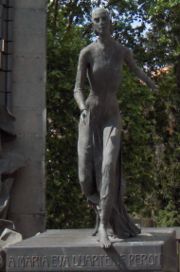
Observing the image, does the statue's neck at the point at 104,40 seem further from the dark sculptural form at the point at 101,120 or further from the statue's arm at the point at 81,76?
the statue's arm at the point at 81,76

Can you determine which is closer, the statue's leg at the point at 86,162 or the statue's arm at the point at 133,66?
the statue's leg at the point at 86,162

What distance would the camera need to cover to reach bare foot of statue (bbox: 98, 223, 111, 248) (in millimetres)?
8664

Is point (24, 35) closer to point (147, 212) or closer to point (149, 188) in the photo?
point (149, 188)

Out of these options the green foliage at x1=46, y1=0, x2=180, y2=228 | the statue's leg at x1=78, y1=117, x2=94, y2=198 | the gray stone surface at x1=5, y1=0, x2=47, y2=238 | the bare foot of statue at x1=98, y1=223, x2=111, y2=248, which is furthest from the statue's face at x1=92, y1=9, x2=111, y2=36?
the green foliage at x1=46, y1=0, x2=180, y2=228

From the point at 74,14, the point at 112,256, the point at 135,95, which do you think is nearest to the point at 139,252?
the point at 112,256

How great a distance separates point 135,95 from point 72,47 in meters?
2.56

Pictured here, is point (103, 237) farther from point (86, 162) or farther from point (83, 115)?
point (83, 115)

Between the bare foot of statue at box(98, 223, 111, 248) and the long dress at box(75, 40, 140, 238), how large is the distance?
32 centimetres

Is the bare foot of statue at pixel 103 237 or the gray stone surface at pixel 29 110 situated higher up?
the gray stone surface at pixel 29 110

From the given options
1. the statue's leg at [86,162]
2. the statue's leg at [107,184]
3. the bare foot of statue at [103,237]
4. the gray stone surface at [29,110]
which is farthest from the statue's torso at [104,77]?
the gray stone surface at [29,110]

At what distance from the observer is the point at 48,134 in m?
22.3

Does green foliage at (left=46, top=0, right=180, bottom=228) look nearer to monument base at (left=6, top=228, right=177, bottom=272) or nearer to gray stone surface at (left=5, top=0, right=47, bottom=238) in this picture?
gray stone surface at (left=5, top=0, right=47, bottom=238)

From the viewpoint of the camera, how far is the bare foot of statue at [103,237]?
8.66 m

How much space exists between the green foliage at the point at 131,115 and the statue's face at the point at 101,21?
298 inches
